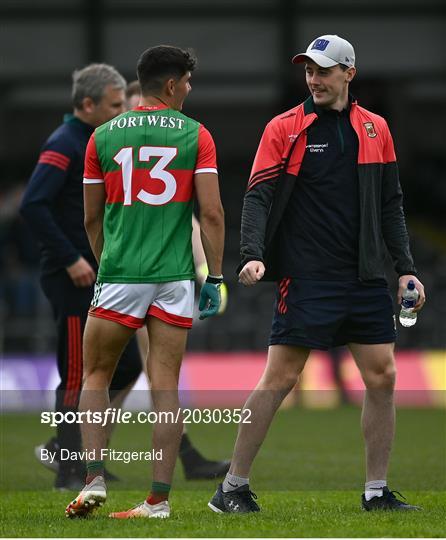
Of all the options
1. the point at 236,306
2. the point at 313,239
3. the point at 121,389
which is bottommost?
the point at 236,306

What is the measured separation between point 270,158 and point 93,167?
34.3 inches

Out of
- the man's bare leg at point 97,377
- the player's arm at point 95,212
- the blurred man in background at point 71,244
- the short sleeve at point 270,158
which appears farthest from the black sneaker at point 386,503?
the blurred man in background at point 71,244

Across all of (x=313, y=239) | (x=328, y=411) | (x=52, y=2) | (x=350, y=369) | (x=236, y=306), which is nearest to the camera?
(x=313, y=239)

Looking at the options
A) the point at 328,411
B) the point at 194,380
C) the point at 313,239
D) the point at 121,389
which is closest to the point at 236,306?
the point at 194,380

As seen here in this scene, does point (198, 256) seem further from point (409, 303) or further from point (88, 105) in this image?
point (409, 303)

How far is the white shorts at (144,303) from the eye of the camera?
6.33 metres

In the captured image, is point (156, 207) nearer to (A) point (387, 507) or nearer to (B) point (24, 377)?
(A) point (387, 507)

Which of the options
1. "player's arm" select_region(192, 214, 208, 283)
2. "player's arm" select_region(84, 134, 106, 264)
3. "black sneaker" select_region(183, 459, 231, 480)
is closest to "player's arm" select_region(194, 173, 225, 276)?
"player's arm" select_region(84, 134, 106, 264)

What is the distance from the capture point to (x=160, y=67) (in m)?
6.38

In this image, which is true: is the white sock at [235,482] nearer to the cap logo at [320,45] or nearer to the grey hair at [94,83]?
the cap logo at [320,45]

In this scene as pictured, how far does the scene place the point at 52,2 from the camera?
74.5 feet

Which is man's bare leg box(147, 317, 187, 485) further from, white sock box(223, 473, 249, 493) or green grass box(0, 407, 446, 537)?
white sock box(223, 473, 249, 493)

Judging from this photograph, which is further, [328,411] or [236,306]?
Answer: [236,306]

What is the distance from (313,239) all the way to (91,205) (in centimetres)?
110
